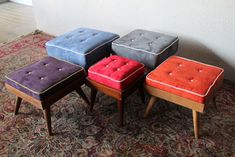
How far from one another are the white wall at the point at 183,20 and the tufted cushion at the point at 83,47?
410 mm

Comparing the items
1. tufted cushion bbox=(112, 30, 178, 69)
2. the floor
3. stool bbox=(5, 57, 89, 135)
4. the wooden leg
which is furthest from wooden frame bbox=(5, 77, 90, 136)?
the floor

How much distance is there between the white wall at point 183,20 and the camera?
6.40 feet

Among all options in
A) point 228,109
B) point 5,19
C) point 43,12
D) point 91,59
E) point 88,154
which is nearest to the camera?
point 88,154

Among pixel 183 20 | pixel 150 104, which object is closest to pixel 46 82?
pixel 150 104

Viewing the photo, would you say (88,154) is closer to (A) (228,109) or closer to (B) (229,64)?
(A) (228,109)

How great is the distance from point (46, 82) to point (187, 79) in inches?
35.9

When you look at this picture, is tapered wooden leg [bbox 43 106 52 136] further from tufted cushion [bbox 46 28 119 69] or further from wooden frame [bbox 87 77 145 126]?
tufted cushion [bbox 46 28 119 69]

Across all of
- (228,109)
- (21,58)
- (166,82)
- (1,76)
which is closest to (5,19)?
(21,58)

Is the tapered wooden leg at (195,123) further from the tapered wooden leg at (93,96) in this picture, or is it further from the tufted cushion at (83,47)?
the tufted cushion at (83,47)

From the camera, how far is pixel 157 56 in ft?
→ 6.04

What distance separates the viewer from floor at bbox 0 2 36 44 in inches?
133

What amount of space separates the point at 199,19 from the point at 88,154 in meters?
1.41

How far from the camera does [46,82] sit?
5.18 ft

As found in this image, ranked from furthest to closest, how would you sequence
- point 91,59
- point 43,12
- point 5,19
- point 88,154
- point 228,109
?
point 5,19, point 43,12, point 91,59, point 228,109, point 88,154
